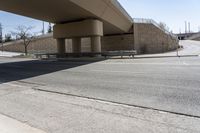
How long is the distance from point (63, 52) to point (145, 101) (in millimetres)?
31080

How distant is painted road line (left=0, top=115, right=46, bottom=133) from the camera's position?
5.40 metres

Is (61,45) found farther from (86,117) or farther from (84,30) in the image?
(86,117)

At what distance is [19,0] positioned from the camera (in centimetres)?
2303

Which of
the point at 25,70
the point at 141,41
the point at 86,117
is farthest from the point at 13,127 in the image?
the point at 141,41

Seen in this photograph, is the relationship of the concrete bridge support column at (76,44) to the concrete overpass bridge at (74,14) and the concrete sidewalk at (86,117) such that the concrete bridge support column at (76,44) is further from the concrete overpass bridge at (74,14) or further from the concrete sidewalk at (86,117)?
the concrete sidewalk at (86,117)

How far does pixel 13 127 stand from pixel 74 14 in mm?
24371

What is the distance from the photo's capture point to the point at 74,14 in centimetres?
2895

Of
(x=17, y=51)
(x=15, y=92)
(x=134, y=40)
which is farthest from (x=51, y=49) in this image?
(x=15, y=92)

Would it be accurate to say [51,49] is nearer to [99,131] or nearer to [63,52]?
[63,52]

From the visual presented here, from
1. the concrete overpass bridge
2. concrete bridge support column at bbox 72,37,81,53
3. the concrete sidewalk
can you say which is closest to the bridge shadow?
the concrete overpass bridge

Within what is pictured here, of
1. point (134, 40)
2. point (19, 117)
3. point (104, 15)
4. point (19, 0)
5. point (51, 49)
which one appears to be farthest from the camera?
point (51, 49)

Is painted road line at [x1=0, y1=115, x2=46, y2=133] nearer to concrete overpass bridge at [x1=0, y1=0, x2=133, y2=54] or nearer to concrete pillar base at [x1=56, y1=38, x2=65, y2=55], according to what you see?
concrete overpass bridge at [x1=0, y1=0, x2=133, y2=54]

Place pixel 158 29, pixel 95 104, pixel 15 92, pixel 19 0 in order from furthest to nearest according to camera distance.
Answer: pixel 158 29
pixel 19 0
pixel 15 92
pixel 95 104

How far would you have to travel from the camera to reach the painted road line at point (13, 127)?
540cm
